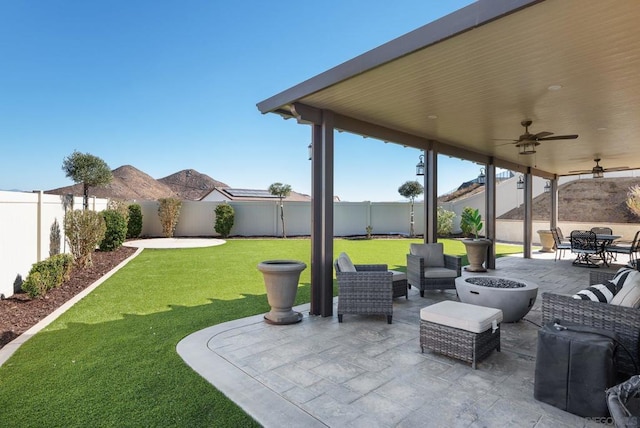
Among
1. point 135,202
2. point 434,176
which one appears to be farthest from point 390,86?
point 135,202

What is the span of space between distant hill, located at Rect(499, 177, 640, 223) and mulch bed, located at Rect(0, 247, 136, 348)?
17.9 metres

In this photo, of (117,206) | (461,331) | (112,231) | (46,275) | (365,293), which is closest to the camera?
(461,331)

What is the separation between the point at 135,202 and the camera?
1567cm

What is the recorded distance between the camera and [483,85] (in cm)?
402

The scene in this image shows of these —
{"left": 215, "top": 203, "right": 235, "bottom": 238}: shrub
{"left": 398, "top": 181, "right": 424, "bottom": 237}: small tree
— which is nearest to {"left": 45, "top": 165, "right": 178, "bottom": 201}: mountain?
{"left": 215, "top": 203, "right": 235, "bottom": 238}: shrub

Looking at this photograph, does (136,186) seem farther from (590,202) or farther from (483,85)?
(483,85)

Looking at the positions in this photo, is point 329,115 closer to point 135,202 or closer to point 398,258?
point 398,258

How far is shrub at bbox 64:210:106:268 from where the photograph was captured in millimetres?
7738

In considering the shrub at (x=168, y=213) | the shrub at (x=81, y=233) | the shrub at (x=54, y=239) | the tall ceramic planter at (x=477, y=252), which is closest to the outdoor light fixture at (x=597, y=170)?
the tall ceramic planter at (x=477, y=252)

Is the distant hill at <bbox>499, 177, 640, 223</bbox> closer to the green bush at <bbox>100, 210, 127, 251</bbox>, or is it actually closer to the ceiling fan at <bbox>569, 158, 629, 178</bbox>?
the ceiling fan at <bbox>569, 158, 629, 178</bbox>

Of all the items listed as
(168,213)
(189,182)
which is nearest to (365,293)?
(168,213)

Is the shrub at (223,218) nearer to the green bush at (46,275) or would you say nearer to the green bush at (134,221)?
the green bush at (134,221)

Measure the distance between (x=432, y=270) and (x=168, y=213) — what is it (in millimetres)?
13110

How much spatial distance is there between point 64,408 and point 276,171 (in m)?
30.3
